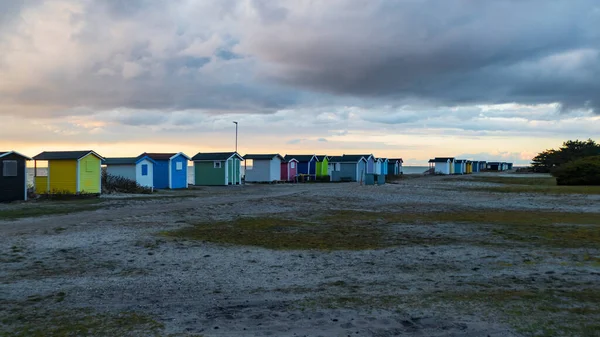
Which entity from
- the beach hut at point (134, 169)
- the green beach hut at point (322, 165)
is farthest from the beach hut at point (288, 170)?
the beach hut at point (134, 169)

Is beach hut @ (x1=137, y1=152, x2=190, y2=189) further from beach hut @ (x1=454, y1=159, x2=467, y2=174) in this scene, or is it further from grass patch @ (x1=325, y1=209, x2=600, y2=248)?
beach hut @ (x1=454, y1=159, x2=467, y2=174)

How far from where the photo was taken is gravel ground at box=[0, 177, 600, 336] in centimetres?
682

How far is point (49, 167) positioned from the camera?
33281 millimetres

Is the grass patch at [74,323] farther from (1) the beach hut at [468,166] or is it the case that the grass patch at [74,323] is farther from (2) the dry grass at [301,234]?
(1) the beach hut at [468,166]

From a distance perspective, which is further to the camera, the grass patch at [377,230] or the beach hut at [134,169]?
the beach hut at [134,169]

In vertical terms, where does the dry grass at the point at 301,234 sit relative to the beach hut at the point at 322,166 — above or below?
below

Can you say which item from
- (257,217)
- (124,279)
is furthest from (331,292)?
(257,217)

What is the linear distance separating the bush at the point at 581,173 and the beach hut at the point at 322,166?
28.8 meters

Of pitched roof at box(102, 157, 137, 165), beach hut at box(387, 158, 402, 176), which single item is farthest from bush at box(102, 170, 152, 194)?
beach hut at box(387, 158, 402, 176)

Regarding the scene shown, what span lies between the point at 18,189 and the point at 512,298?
28321 mm

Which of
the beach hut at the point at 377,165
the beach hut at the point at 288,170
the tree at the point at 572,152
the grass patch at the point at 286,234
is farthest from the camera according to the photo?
the tree at the point at 572,152

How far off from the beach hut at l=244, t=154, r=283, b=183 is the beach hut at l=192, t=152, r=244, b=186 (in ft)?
17.0

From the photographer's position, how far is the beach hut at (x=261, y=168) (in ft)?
191

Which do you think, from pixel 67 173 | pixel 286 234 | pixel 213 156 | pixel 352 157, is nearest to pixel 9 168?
Result: pixel 67 173
